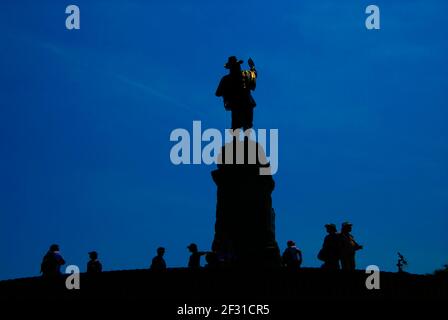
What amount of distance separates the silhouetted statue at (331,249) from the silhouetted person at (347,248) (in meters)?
0.12

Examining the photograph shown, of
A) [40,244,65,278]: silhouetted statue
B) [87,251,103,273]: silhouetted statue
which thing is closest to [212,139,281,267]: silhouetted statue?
[87,251,103,273]: silhouetted statue

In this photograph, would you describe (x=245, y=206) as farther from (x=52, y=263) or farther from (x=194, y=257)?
(x=52, y=263)

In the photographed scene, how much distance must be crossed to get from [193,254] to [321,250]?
301 cm

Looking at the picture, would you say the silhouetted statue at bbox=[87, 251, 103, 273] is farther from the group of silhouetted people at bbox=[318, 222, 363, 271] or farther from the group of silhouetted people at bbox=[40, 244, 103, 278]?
the group of silhouetted people at bbox=[318, 222, 363, 271]

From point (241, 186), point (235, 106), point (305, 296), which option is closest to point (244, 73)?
point (235, 106)

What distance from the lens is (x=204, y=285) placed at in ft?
38.3

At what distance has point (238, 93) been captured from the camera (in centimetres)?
2005

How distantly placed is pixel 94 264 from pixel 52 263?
1130mm

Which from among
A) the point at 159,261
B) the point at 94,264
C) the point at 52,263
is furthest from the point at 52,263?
the point at 159,261

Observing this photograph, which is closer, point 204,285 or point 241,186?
point 204,285

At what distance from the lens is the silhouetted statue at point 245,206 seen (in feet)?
59.7

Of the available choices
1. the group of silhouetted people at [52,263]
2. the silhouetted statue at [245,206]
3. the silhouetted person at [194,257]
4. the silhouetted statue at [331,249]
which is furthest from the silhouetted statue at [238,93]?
the group of silhouetted people at [52,263]

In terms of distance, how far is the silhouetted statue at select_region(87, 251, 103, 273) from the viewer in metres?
14.6
